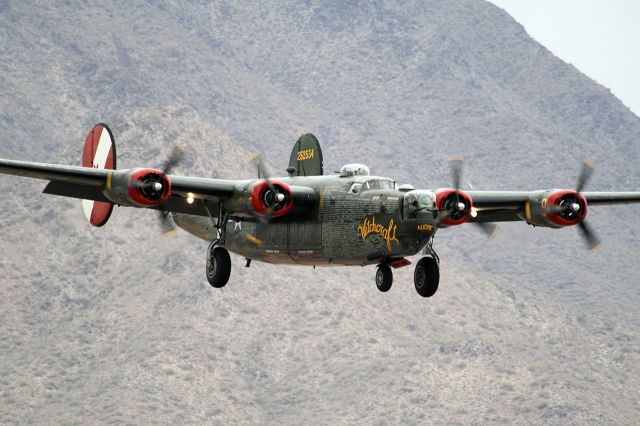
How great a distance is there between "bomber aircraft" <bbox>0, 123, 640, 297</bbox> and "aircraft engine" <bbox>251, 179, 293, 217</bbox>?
4cm

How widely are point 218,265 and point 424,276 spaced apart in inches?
334

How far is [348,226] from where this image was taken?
153 ft

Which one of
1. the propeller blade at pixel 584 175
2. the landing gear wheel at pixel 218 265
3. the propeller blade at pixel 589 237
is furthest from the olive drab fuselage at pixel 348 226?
the propeller blade at pixel 589 237

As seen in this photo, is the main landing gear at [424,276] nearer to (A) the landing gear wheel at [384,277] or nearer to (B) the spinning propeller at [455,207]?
(A) the landing gear wheel at [384,277]

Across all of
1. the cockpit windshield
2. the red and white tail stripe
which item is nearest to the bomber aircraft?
the cockpit windshield

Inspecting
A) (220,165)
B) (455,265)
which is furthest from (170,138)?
(455,265)

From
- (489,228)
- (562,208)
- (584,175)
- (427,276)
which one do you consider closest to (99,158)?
(427,276)

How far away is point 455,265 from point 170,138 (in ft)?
152

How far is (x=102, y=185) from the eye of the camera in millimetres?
46938

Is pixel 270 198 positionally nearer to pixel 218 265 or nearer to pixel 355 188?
pixel 355 188

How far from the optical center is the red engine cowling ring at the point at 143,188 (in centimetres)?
4572

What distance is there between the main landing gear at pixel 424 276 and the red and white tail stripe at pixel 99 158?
1271cm

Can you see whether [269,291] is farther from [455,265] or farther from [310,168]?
[310,168]

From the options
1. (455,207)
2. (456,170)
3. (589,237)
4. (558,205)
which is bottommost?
(455,207)
